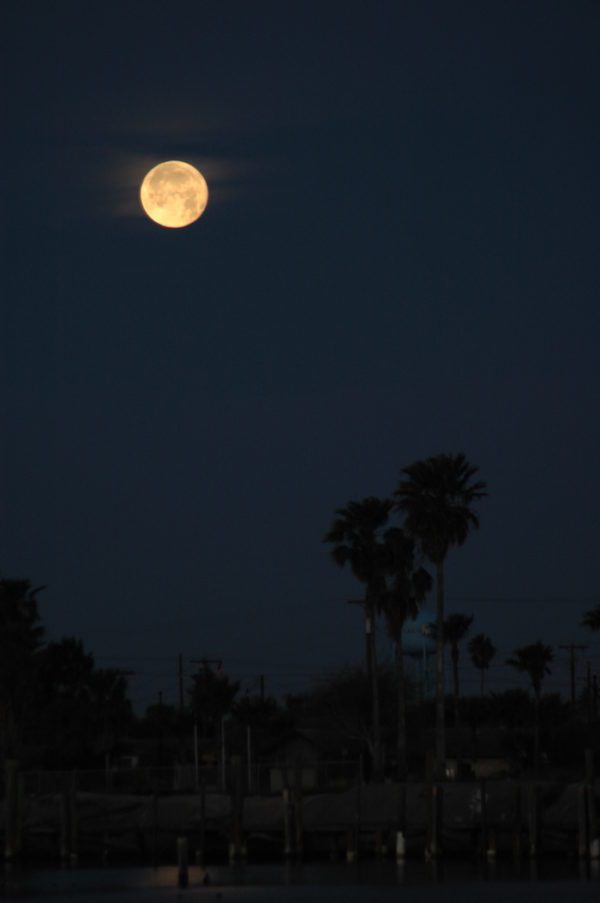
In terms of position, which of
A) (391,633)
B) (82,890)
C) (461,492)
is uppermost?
(461,492)

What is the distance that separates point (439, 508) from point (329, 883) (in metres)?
27.6

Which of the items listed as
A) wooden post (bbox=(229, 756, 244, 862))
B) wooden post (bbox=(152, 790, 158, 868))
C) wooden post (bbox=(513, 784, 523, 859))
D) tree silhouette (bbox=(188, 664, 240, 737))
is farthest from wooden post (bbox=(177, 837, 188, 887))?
tree silhouette (bbox=(188, 664, 240, 737))

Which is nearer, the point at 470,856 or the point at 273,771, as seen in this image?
the point at 470,856

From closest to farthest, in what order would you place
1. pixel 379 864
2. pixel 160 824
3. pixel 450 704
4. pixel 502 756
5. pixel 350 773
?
pixel 379 864 → pixel 160 824 → pixel 350 773 → pixel 502 756 → pixel 450 704

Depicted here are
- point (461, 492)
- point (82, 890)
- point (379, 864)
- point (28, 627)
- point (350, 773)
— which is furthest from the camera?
point (350, 773)

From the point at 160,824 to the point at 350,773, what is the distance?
33758mm

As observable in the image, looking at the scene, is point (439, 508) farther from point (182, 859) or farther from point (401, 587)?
point (182, 859)

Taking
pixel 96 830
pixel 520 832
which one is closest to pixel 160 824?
pixel 96 830

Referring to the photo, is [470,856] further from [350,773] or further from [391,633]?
[350,773]

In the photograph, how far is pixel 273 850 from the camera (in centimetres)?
6278

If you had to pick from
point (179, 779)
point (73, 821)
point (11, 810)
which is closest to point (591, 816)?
point (73, 821)

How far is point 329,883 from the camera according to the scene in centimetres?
5250

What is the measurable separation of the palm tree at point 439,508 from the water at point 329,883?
2156 centimetres

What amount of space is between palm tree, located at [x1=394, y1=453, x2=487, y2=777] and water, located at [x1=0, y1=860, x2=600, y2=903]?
2156cm
